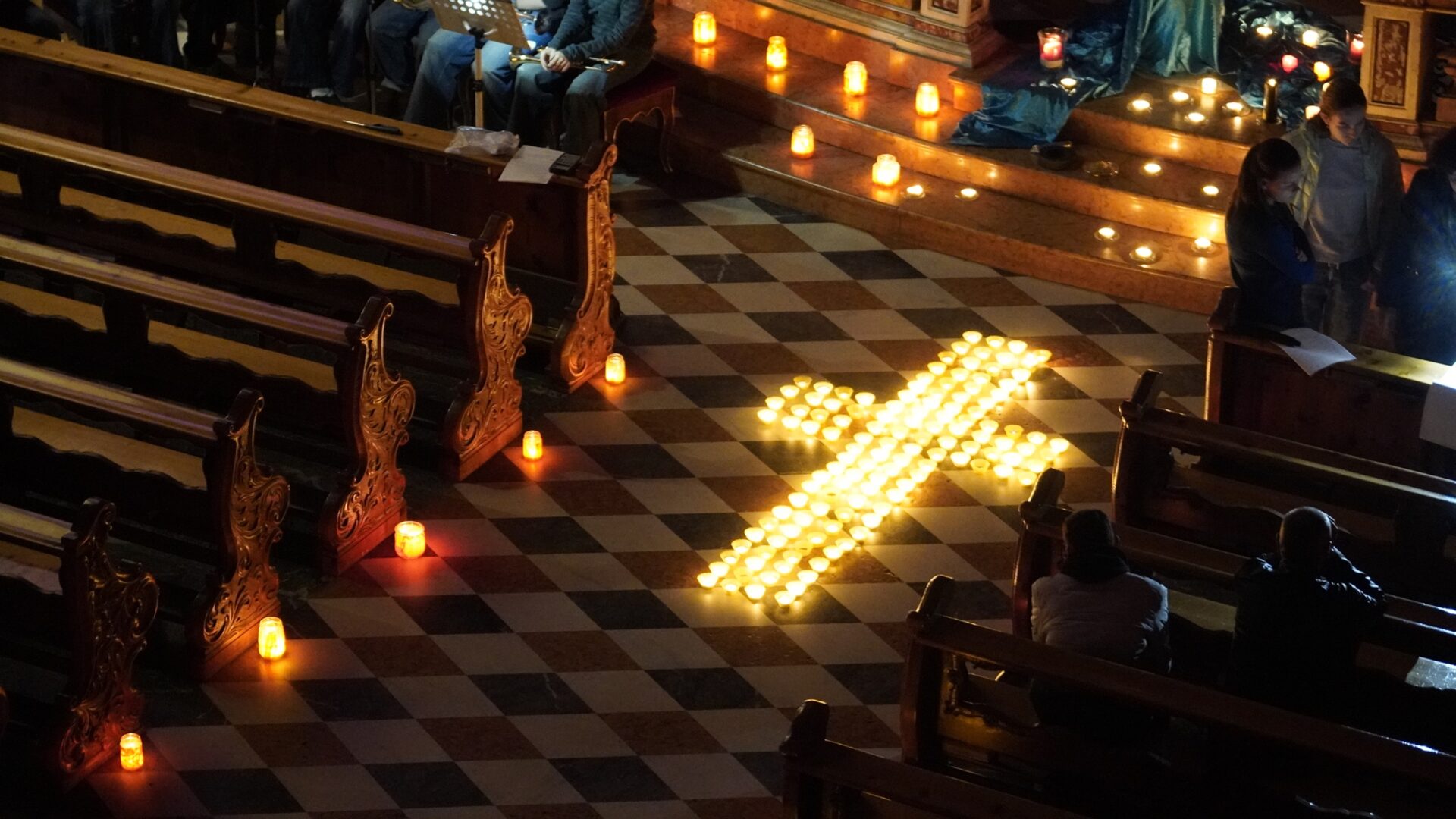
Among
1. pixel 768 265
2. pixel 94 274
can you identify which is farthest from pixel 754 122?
pixel 94 274

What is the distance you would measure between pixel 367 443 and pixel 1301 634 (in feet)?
11.0

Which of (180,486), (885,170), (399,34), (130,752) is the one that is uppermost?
(399,34)

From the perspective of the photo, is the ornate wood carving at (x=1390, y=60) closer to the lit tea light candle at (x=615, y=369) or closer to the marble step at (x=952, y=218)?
the marble step at (x=952, y=218)

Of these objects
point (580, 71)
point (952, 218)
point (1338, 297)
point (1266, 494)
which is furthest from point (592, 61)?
point (1266, 494)

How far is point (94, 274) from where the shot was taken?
713 cm

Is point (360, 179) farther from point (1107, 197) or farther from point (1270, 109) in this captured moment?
point (1270, 109)

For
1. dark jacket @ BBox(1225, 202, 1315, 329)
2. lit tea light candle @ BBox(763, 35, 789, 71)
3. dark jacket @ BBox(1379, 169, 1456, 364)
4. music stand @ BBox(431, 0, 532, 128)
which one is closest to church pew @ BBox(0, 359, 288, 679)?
music stand @ BBox(431, 0, 532, 128)

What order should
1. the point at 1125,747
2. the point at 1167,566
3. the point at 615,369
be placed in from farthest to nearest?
the point at 615,369
the point at 1167,566
the point at 1125,747

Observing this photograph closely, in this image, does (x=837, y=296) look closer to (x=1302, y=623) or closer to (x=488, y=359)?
(x=488, y=359)

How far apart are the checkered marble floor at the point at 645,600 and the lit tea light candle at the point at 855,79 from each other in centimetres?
159

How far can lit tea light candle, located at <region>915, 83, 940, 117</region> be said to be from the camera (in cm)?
1040

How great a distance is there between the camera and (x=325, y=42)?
10828 mm

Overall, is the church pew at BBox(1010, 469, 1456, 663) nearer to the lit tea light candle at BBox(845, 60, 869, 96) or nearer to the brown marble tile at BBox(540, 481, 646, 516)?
the brown marble tile at BBox(540, 481, 646, 516)

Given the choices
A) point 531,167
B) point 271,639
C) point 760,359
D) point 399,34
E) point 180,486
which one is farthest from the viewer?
point 399,34
